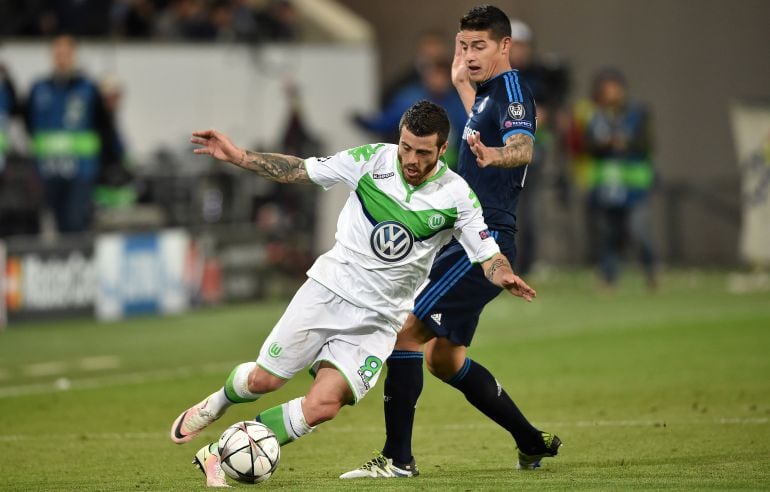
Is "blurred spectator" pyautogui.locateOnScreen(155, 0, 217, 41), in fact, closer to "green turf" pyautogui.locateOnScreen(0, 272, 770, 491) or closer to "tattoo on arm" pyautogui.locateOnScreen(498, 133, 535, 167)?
"green turf" pyautogui.locateOnScreen(0, 272, 770, 491)

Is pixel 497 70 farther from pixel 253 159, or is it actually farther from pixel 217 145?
pixel 217 145

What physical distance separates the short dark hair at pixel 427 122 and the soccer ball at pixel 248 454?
1.53 meters

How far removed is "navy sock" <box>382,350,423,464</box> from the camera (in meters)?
7.32

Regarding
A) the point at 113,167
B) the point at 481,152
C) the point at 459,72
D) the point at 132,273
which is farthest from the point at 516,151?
the point at 113,167

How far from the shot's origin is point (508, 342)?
13.9 m

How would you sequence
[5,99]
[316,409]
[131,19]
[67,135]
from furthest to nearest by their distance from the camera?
1. [131,19]
2. [67,135]
3. [5,99]
4. [316,409]

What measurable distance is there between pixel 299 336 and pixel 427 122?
1147 millimetres

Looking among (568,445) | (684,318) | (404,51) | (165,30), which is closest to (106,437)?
(568,445)

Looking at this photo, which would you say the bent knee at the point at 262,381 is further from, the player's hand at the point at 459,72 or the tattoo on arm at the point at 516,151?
the player's hand at the point at 459,72

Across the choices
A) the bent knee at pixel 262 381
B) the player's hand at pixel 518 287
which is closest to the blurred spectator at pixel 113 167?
the bent knee at pixel 262 381

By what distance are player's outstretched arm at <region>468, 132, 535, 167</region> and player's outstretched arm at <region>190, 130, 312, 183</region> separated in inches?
32.5

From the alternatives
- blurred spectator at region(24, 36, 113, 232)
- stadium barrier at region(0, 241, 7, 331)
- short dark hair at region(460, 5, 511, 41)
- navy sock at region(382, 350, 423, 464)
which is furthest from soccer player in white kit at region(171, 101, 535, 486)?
blurred spectator at region(24, 36, 113, 232)

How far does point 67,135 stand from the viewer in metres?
16.3

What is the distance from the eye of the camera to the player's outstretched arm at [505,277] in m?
6.68
